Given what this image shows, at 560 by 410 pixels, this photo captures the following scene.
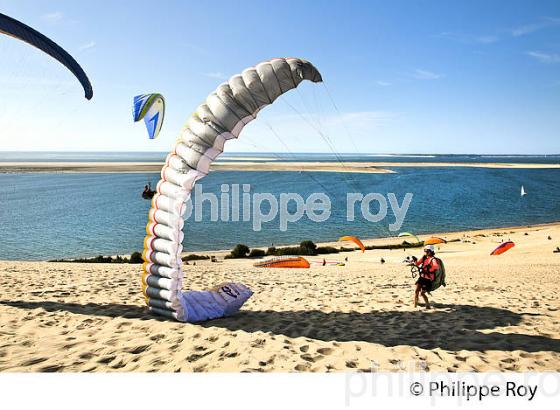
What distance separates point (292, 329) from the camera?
648 centimetres

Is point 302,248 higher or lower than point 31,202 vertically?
lower

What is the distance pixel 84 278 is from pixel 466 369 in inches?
396

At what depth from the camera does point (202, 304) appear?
7145mm

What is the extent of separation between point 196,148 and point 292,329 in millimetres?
3462

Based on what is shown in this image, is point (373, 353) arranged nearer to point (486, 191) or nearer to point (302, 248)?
point (302, 248)

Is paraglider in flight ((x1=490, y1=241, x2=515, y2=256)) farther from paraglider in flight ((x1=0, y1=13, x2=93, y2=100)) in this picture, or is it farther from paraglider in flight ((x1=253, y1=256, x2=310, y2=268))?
paraglider in flight ((x1=0, y1=13, x2=93, y2=100))

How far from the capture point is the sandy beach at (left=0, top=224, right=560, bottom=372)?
513 centimetres

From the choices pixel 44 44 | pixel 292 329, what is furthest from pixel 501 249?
pixel 44 44

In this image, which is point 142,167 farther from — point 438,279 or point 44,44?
point 438,279

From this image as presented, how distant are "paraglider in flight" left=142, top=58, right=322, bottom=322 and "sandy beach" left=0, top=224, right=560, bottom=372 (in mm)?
884

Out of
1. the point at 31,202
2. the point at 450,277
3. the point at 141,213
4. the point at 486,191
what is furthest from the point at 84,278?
the point at 486,191

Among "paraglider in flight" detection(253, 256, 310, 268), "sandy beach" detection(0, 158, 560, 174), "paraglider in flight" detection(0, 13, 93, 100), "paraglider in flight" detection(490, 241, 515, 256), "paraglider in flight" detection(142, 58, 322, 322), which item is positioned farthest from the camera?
"sandy beach" detection(0, 158, 560, 174)

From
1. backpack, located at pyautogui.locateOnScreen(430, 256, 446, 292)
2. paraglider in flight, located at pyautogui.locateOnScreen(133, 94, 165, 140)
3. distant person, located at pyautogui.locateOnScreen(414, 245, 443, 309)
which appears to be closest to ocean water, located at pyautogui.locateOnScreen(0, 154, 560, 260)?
paraglider in flight, located at pyautogui.locateOnScreen(133, 94, 165, 140)

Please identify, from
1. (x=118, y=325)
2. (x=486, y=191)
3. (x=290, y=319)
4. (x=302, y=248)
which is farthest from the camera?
(x=486, y=191)
